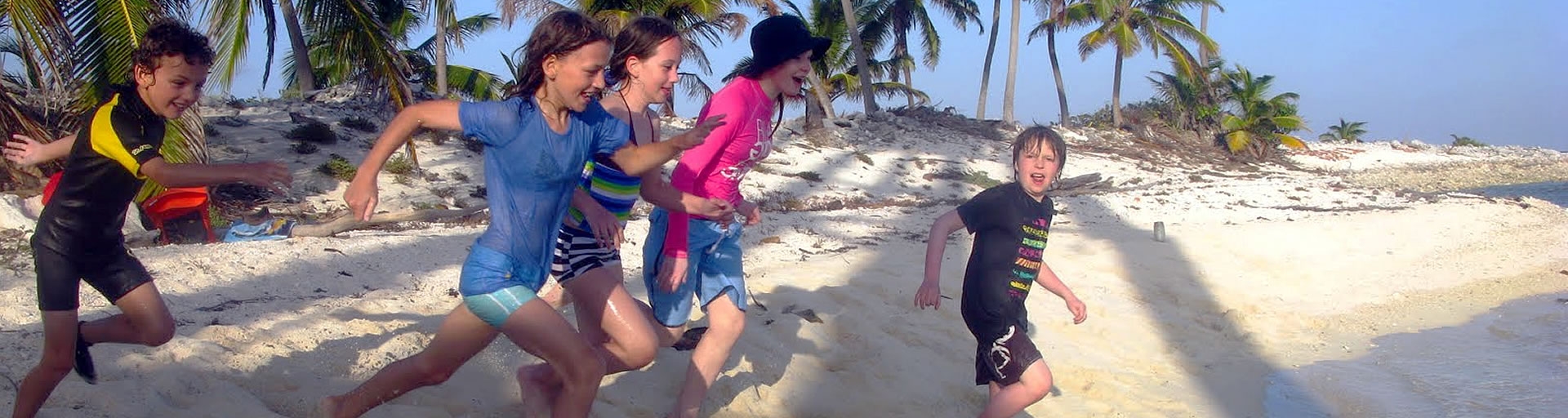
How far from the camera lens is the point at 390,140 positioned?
2.94 m

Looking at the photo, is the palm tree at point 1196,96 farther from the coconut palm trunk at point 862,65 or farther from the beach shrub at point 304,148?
the beach shrub at point 304,148

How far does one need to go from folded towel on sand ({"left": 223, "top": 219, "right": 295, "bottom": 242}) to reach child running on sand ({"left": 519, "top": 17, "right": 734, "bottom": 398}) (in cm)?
437


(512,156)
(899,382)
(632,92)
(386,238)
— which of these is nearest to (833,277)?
(899,382)

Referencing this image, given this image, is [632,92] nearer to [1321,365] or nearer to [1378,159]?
[1321,365]

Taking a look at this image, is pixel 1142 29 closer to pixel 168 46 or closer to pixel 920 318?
pixel 920 318

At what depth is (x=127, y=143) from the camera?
321cm

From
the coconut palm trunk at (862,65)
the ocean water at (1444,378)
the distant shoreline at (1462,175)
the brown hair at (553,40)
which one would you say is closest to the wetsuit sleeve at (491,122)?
the brown hair at (553,40)

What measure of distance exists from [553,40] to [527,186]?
420 mm

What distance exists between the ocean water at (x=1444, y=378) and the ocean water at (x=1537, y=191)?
16803 mm

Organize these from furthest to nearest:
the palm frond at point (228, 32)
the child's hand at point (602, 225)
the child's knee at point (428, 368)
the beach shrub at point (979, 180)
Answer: the beach shrub at point (979, 180), the palm frond at point (228, 32), the child's hand at point (602, 225), the child's knee at point (428, 368)

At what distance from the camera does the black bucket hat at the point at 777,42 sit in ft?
12.4

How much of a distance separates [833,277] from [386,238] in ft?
9.72

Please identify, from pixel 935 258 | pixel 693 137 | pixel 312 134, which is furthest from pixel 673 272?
pixel 312 134

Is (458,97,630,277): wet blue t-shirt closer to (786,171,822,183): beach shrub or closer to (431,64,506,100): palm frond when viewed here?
(786,171,822,183): beach shrub
